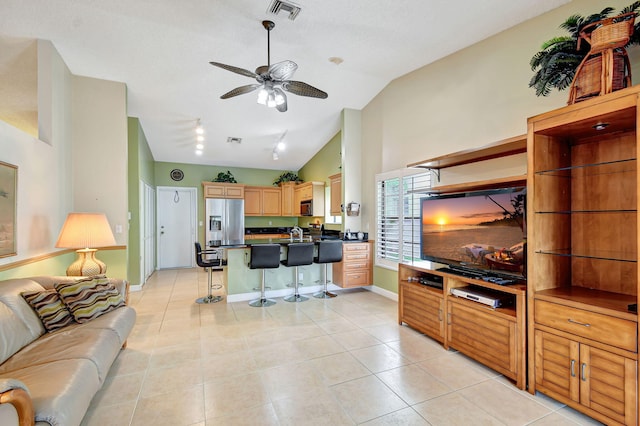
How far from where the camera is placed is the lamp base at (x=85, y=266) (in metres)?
3.07

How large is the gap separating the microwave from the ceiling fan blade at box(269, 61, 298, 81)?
3999mm

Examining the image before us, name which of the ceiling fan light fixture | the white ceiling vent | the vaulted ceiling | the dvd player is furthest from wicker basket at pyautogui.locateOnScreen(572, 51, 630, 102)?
the ceiling fan light fixture

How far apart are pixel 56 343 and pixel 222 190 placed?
5.41 metres

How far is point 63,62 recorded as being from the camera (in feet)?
11.9

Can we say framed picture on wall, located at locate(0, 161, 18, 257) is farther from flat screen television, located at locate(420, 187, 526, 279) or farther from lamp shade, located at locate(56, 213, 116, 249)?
flat screen television, located at locate(420, 187, 526, 279)

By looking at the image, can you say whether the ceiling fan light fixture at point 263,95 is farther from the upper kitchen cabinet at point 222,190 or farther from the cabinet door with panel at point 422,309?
the upper kitchen cabinet at point 222,190

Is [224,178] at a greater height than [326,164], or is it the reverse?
[326,164]

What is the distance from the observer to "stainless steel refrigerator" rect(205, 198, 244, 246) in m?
6.95

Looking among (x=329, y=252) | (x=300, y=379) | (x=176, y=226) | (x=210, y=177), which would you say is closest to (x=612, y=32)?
(x=300, y=379)

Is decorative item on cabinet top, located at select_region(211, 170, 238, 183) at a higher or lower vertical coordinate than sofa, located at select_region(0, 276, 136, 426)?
higher

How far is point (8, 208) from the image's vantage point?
7.88 ft

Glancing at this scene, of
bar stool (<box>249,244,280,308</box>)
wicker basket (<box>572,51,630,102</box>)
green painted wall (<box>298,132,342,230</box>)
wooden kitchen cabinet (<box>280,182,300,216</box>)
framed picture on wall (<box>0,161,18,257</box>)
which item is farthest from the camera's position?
wooden kitchen cabinet (<box>280,182,300,216</box>)

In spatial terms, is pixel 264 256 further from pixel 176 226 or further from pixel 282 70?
pixel 176 226

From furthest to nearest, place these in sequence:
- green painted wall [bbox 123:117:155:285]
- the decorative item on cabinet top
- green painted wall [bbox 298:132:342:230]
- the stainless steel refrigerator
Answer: the decorative item on cabinet top, the stainless steel refrigerator, green painted wall [bbox 298:132:342:230], green painted wall [bbox 123:117:155:285]
